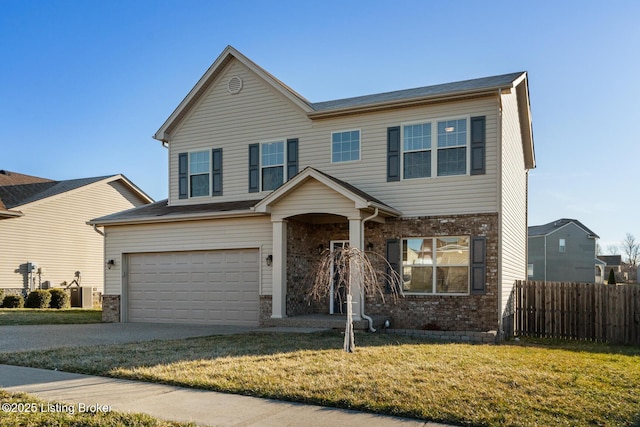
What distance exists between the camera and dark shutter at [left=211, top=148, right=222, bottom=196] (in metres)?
16.9

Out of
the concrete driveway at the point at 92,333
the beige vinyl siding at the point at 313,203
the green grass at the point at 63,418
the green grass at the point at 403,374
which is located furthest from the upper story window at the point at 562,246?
the green grass at the point at 63,418

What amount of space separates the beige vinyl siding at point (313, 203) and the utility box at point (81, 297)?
14030mm

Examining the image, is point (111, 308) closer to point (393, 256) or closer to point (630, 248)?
point (393, 256)

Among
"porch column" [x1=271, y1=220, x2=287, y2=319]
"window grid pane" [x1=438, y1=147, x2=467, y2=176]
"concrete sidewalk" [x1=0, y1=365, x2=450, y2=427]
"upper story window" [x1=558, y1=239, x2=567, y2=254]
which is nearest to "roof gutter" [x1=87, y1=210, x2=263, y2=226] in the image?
"porch column" [x1=271, y1=220, x2=287, y2=319]

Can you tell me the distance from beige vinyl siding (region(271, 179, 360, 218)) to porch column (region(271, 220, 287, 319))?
1.31 ft

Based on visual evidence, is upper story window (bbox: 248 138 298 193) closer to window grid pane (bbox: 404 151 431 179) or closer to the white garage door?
the white garage door

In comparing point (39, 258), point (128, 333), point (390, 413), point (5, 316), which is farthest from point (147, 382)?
point (39, 258)

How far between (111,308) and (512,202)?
41.5ft

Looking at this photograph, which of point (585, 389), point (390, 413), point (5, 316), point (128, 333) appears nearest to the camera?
point (390, 413)

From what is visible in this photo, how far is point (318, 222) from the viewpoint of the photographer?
619 inches

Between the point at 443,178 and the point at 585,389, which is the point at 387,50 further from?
the point at 585,389

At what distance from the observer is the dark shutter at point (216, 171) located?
16.9m

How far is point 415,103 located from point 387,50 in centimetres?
167

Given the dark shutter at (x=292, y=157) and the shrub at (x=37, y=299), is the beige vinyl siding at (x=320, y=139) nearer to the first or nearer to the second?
the dark shutter at (x=292, y=157)
